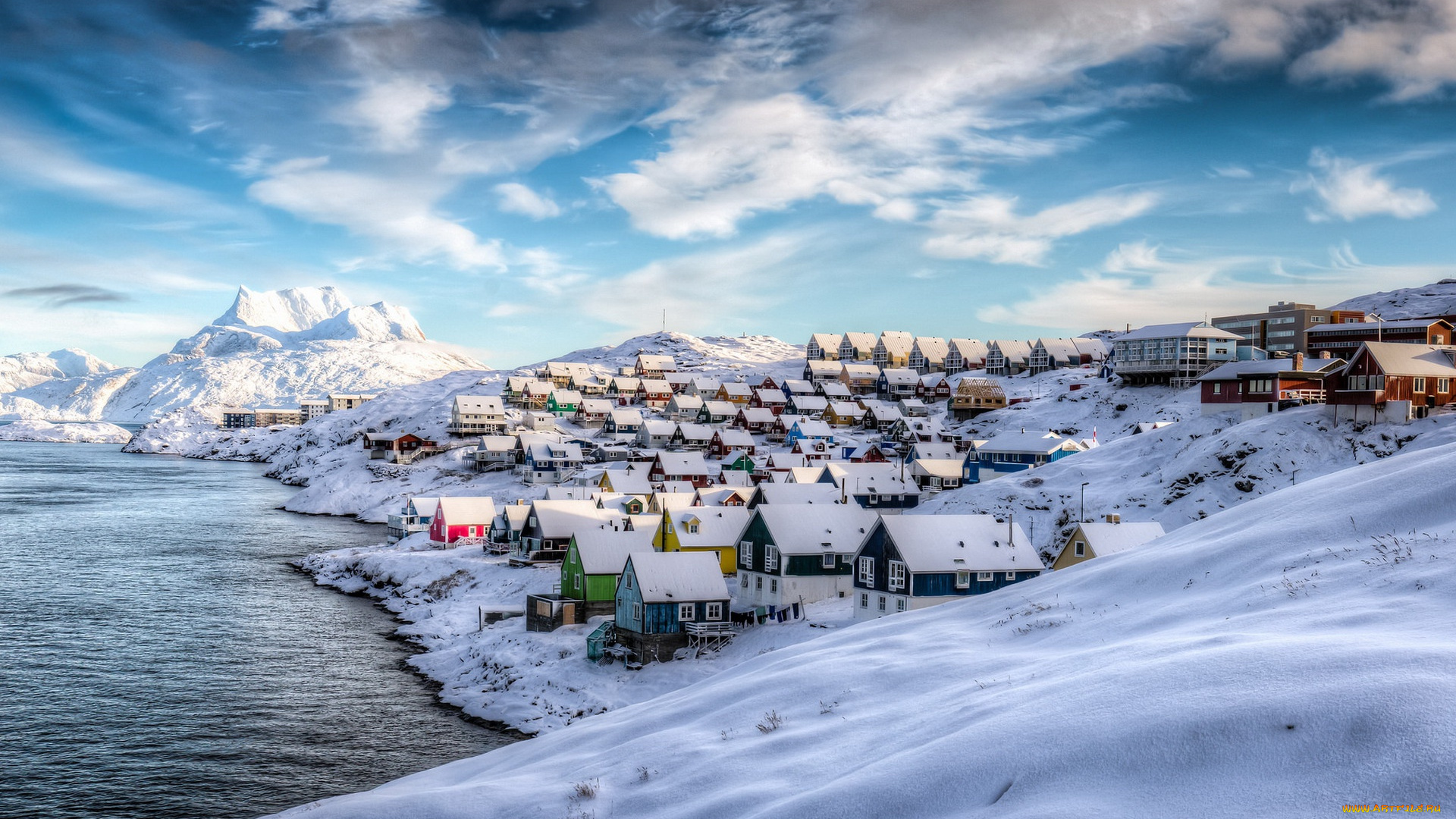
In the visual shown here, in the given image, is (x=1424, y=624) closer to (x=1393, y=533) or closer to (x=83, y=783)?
(x=1393, y=533)

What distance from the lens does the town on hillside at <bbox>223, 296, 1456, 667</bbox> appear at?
46.2 m

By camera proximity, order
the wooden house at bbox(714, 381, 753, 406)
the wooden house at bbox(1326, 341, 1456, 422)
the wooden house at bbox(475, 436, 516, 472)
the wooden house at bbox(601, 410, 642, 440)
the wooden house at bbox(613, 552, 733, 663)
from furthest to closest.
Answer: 1. the wooden house at bbox(714, 381, 753, 406)
2. the wooden house at bbox(601, 410, 642, 440)
3. the wooden house at bbox(475, 436, 516, 472)
4. the wooden house at bbox(1326, 341, 1456, 422)
5. the wooden house at bbox(613, 552, 733, 663)

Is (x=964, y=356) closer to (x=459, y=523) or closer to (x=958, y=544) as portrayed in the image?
(x=459, y=523)

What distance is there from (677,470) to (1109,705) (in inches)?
3529

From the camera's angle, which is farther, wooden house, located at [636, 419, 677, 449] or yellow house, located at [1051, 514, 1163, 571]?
wooden house, located at [636, 419, 677, 449]

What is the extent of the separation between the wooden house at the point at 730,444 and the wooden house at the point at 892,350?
71390mm

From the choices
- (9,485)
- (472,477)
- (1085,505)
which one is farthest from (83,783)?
(9,485)

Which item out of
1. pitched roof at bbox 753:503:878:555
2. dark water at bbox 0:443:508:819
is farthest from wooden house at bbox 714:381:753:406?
pitched roof at bbox 753:503:878:555

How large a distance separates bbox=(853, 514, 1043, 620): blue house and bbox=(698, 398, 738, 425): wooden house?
96.1 m

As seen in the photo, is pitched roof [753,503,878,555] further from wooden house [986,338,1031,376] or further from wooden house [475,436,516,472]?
wooden house [986,338,1031,376]

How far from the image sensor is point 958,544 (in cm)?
4606

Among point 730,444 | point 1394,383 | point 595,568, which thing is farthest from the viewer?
point 730,444

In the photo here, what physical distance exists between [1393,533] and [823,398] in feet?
425

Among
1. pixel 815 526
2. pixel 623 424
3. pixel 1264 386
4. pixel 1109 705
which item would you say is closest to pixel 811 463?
pixel 1264 386
